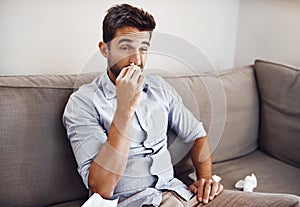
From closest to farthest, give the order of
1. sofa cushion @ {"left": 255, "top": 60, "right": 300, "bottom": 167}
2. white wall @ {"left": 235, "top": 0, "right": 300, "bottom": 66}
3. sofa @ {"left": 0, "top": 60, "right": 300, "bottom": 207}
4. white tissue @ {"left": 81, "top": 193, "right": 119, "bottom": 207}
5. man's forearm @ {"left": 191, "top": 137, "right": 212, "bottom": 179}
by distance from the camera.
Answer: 1. white tissue @ {"left": 81, "top": 193, "right": 119, "bottom": 207}
2. sofa @ {"left": 0, "top": 60, "right": 300, "bottom": 207}
3. man's forearm @ {"left": 191, "top": 137, "right": 212, "bottom": 179}
4. sofa cushion @ {"left": 255, "top": 60, "right": 300, "bottom": 167}
5. white wall @ {"left": 235, "top": 0, "right": 300, "bottom": 66}

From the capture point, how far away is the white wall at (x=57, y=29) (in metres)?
1.60

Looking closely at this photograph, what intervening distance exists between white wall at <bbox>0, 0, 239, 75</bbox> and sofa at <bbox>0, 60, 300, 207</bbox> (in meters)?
0.19

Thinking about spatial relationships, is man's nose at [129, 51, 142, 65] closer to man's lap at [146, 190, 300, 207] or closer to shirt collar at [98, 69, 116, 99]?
shirt collar at [98, 69, 116, 99]

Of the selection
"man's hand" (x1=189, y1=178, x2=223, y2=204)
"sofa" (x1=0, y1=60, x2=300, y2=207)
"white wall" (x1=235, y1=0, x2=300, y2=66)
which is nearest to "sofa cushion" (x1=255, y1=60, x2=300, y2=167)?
"sofa" (x1=0, y1=60, x2=300, y2=207)

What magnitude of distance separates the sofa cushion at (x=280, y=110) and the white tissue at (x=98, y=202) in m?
0.83

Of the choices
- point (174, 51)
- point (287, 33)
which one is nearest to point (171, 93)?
point (174, 51)

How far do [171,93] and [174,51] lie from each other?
0.15 metres

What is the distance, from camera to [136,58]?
1338 millimetres

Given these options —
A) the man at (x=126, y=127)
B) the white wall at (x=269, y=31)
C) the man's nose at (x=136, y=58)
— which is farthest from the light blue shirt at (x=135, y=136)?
the white wall at (x=269, y=31)

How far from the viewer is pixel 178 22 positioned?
6.56 feet

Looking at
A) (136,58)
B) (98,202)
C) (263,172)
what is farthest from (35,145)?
(263,172)

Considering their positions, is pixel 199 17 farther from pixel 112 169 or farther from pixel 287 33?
pixel 112 169

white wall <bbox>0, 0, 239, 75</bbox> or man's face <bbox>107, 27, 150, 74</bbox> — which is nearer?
man's face <bbox>107, 27, 150, 74</bbox>

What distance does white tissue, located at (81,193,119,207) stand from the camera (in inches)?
49.8
